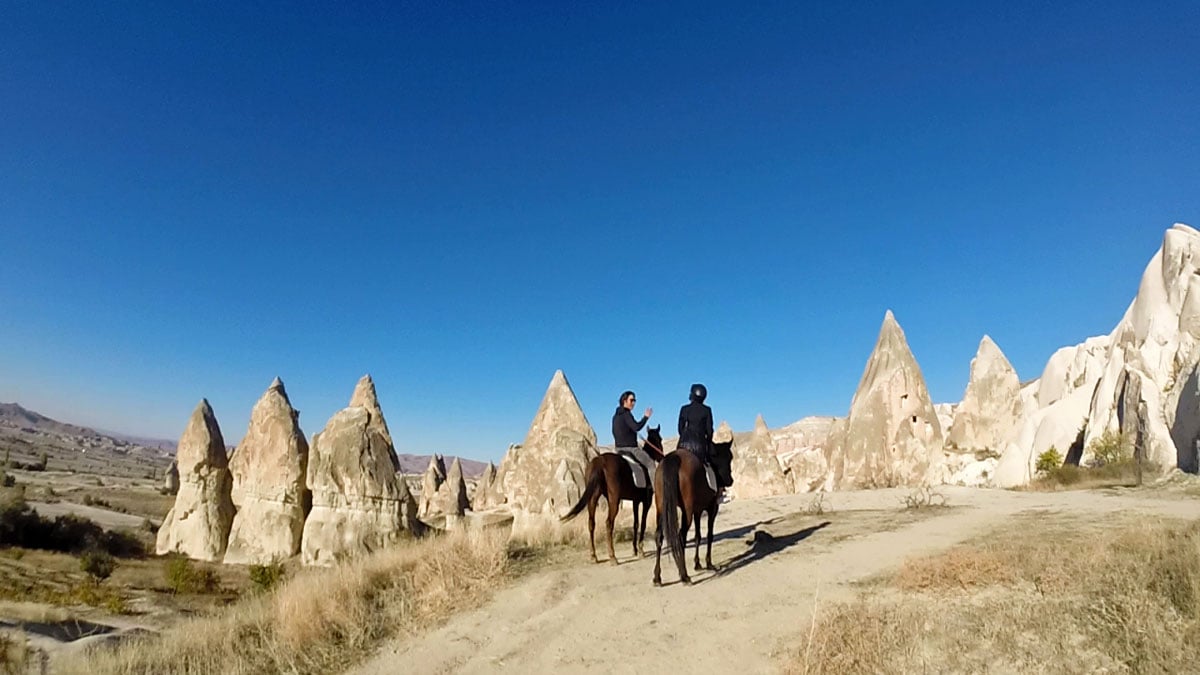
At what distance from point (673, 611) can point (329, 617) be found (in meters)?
3.20

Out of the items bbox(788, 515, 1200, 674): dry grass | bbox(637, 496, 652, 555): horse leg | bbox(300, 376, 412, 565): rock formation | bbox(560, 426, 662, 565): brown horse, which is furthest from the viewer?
bbox(300, 376, 412, 565): rock formation

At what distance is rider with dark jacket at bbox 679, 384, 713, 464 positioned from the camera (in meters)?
6.93

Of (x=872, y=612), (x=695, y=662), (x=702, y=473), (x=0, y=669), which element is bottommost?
(x=0, y=669)

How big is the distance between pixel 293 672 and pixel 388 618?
121cm

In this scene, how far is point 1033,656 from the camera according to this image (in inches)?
145

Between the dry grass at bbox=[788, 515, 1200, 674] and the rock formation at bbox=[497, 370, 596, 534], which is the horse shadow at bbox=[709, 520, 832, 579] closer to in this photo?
the dry grass at bbox=[788, 515, 1200, 674]

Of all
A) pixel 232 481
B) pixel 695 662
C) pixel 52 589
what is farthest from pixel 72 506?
pixel 695 662

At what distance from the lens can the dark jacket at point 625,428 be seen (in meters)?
7.81

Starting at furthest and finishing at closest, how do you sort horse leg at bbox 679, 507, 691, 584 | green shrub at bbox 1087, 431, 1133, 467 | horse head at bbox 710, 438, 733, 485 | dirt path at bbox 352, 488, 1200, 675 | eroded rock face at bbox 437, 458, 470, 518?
eroded rock face at bbox 437, 458, 470, 518 → green shrub at bbox 1087, 431, 1133, 467 → horse head at bbox 710, 438, 733, 485 → horse leg at bbox 679, 507, 691, 584 → dirt path at bbox 352, 488, 1200, 675

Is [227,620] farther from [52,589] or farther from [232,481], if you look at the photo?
[232,481]

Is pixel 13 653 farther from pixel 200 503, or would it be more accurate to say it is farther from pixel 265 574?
pixel 200 503

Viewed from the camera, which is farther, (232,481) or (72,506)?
(72,506)

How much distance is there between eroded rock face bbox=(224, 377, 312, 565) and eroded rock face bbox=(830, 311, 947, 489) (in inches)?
797

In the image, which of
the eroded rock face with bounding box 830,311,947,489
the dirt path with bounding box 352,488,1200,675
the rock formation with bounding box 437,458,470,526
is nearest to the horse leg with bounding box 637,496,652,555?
the dirt path with bounding box 352,488,1200,675
